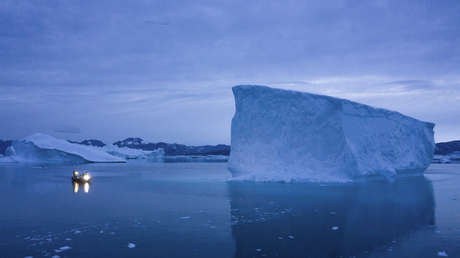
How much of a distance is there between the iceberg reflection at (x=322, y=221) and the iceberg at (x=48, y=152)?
131 ft

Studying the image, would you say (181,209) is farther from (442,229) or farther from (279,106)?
(279,106)

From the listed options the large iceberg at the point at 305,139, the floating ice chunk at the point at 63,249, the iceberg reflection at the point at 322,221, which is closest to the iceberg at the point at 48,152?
the large iceberg at the point at 305,139

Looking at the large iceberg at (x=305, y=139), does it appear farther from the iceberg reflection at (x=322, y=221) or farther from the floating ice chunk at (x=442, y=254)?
the floating ice chunk at (x=442, y=254)

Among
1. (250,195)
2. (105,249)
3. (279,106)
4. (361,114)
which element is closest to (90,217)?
(105,249)

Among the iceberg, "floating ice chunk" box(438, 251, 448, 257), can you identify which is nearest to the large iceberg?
"floating ice chunk" box(438, 251, 448, 257)

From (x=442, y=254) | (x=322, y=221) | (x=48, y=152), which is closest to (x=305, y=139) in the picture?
(x=322, y=221)

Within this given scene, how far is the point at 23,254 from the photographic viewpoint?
553 cm

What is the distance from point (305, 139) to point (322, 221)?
10.2m

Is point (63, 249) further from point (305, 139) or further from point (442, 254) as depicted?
point (305, 139)

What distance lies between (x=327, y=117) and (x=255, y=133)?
3826 millimetres

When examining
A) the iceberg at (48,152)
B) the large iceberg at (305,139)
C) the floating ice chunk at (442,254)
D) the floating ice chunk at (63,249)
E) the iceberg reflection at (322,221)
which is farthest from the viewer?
the iceberg at (48,152)

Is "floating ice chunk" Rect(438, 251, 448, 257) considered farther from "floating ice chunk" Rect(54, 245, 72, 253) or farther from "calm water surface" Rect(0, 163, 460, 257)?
"floating ice chunk" Rect(54, 245, 72, 253)

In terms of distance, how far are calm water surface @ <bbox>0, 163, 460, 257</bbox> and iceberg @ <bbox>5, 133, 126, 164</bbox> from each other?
121 ft

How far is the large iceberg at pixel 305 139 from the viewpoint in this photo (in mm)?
17406
